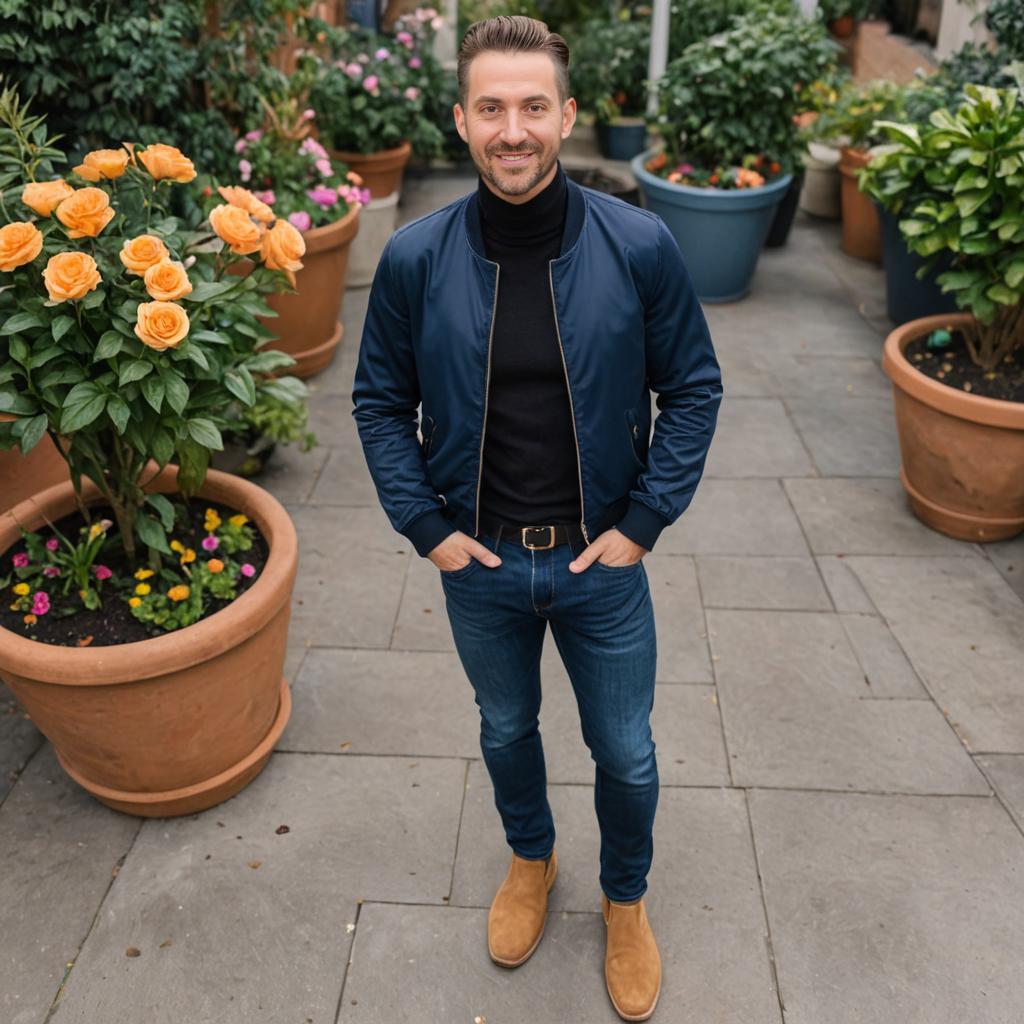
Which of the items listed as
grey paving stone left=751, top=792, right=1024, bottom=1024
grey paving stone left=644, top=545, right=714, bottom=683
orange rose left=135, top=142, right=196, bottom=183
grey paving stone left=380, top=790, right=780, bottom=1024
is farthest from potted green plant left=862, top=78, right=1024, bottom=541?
orange rose left=135, top=142, right=196, bottom=183

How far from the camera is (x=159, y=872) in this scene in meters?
2.52

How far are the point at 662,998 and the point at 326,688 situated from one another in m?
1.36

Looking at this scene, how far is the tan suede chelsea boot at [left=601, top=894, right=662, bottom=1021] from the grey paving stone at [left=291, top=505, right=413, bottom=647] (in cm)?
131

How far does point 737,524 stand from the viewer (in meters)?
3.91

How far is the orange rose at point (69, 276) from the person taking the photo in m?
2.07

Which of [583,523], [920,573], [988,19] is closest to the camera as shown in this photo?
[583,523]

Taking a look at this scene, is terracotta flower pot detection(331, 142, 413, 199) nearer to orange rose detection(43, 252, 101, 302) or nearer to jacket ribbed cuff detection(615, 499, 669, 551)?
orange rose detection(43, 252, 101, 302)

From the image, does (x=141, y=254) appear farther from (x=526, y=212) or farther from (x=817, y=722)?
(x=817, y=722)

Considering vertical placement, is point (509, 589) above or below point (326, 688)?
above

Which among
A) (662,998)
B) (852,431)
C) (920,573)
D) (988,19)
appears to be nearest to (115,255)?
(662,998)

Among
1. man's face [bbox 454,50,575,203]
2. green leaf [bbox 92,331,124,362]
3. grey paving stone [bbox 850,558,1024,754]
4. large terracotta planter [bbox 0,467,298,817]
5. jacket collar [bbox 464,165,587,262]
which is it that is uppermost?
man's face [bbox 454,50,575,203]

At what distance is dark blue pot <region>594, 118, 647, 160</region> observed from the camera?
318 inches

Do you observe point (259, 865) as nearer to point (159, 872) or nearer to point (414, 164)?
point (159, 872)

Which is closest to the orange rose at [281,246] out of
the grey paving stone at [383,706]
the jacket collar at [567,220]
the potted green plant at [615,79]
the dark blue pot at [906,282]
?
the jacket collar at [567,220]
